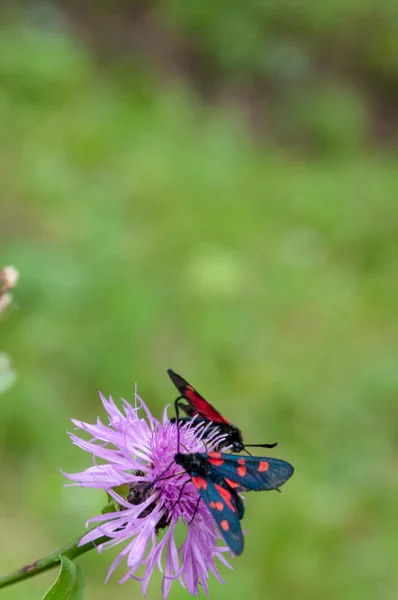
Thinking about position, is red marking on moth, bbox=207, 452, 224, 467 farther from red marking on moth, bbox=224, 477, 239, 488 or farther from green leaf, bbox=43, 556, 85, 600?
green leaf, bbox=43, 556, 85, 600

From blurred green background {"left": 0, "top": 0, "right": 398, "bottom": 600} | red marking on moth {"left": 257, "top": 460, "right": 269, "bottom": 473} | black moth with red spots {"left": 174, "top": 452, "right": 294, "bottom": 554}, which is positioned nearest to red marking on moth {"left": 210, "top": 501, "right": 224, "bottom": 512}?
black moth with red spots {"left": 174, "top": 452, "right": 294, "bottom": 554}

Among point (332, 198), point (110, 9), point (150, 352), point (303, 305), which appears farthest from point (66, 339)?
point (110, 9)

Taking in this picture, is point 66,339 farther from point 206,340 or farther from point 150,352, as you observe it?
point 206,340

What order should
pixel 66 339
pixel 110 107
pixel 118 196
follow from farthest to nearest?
1. pixel 110 107
2. pixel 118 196
3. pixel 66 339

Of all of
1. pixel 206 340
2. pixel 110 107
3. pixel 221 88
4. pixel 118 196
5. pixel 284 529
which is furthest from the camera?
pixel 221 88

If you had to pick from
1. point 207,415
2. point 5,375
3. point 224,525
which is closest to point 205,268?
point 5,375

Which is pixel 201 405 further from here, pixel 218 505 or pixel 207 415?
pixel 218 505

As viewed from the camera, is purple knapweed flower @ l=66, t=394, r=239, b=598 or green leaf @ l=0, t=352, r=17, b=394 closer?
purple knapweed flower @ l=66, t=394, r=239, b=598
